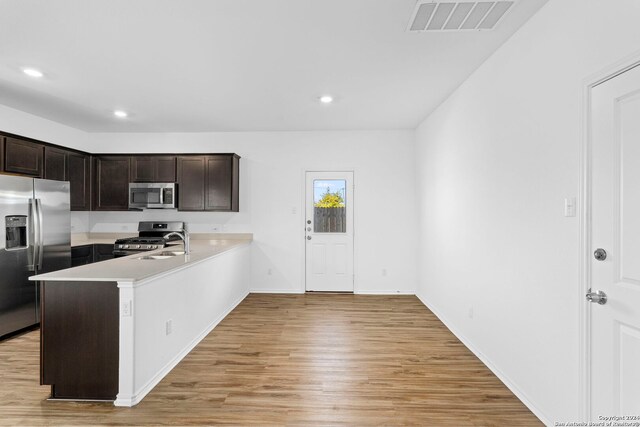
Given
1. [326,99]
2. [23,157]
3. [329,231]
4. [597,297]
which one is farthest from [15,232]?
[597,297]

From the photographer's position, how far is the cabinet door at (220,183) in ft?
16.5

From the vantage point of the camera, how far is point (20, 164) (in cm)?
378

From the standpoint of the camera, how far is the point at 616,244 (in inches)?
63.6

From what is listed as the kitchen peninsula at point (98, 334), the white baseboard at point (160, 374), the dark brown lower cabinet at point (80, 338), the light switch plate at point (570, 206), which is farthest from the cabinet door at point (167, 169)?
the light switch plate at point (570, 206)

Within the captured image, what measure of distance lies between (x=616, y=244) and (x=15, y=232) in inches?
196

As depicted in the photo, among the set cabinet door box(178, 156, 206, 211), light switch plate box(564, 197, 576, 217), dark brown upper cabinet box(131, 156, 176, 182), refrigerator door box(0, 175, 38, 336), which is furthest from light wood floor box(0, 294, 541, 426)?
dark brown upper cabinet box(131, 156, 176, 182)

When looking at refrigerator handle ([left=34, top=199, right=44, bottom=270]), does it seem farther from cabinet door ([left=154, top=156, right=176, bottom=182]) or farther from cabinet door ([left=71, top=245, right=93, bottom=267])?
cabinet door ([left=154, top=156, right=176, bottom=182])

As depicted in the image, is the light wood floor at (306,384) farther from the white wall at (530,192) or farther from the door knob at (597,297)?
the door knob at (597,297)

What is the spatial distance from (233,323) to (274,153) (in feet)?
8.95

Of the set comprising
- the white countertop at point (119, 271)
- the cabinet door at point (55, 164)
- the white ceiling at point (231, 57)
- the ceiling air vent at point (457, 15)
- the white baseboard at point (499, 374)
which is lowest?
the white baseboard at point (499, 374)

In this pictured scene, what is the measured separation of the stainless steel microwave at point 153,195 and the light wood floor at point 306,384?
2.04 metres

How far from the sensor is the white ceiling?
221cm

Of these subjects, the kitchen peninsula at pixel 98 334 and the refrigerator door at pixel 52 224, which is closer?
the kitchen peninsula at pixel 98 334

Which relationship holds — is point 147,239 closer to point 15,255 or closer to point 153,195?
point 153,195
